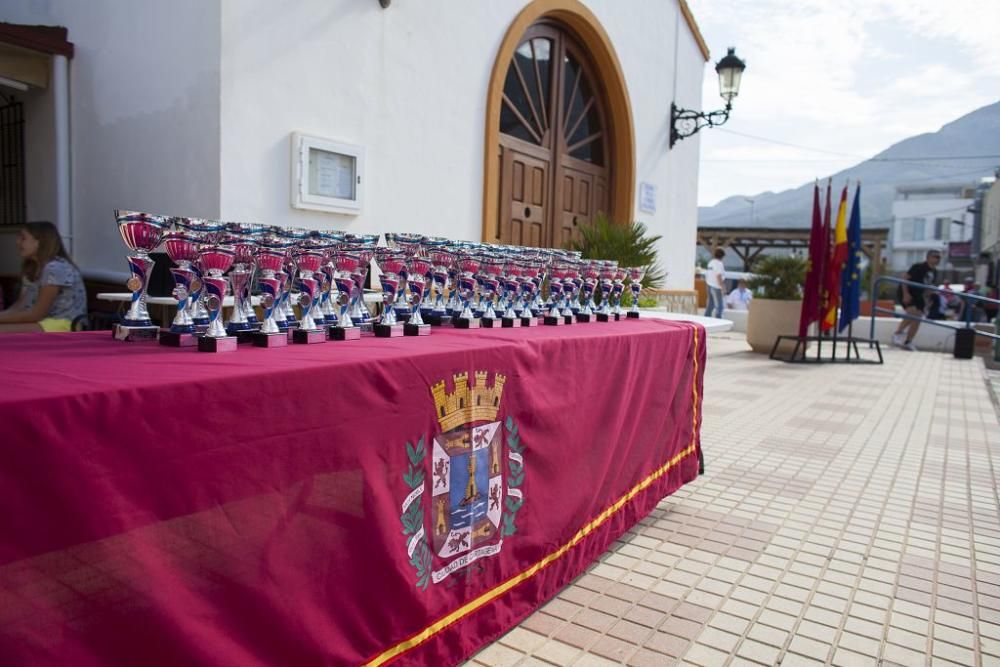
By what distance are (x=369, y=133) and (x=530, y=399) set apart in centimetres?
311

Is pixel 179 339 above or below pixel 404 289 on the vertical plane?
below

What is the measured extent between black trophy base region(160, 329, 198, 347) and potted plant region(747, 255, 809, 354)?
8791mm

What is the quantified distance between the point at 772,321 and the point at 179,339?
8.92 m

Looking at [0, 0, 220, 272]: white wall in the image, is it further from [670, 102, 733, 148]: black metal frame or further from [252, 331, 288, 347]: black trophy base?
[670, 102, 733, 148]: black metal frame

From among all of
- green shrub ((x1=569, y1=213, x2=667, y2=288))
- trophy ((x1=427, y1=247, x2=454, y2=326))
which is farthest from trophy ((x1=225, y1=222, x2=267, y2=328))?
green shrub ((x1=569, y1=213, x2=667, y2=288))

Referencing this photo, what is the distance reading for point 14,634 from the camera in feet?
2.84

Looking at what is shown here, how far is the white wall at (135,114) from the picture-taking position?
3.71 m

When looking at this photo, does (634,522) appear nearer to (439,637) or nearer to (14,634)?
(439,637)

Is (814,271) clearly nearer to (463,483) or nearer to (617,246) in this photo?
(617,246)

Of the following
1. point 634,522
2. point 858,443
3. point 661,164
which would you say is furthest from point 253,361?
point 661,164

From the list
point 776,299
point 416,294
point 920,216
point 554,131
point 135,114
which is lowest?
point 776,299

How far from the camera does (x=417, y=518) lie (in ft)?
5.11

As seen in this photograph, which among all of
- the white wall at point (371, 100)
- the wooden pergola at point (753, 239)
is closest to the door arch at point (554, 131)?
the white wall at point (371, 100)

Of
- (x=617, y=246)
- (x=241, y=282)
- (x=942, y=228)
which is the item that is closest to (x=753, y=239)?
(x=617, y=246)
